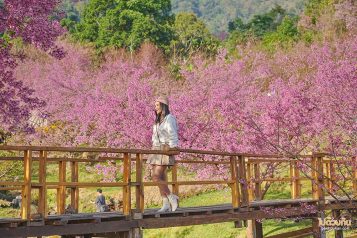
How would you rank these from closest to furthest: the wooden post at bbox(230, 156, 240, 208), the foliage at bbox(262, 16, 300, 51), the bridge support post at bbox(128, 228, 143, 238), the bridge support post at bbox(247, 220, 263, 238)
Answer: the bridge support post at bbox(128, 228, 143, 238) → the wooden post at bbox(230, 156, 240, 208) → the bridge support post at bbox(247, 220, 263, 238) → the foliage at bbox(262, 16, 300, 51)

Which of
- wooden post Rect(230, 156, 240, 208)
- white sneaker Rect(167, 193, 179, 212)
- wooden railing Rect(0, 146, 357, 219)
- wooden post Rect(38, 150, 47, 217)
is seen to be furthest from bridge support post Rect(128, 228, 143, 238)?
wooden post Rect(230, 156, 240, 208)

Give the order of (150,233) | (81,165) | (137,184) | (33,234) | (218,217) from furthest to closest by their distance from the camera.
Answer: (81,165), (150,233), (218,217), (137,184), (33,234)

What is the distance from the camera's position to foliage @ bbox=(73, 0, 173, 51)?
66.4 m

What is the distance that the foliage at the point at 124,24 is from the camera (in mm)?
66438

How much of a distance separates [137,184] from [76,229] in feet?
5.07

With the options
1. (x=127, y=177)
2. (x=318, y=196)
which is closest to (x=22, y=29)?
(x=127, y=177)

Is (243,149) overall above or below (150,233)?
above

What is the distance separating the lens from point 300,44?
52.7 meters

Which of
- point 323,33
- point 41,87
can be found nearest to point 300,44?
point 323,33

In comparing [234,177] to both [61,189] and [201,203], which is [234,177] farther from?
[201,203]

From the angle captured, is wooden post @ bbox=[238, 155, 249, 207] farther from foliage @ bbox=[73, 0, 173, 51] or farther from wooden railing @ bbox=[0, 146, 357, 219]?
foliage @ bbox=[73, 0, 173, 51]

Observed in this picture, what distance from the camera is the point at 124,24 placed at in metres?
69.2

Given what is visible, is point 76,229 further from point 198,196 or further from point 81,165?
point 81,165

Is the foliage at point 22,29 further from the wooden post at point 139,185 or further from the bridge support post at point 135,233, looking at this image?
the bridge support post at point 135,233
